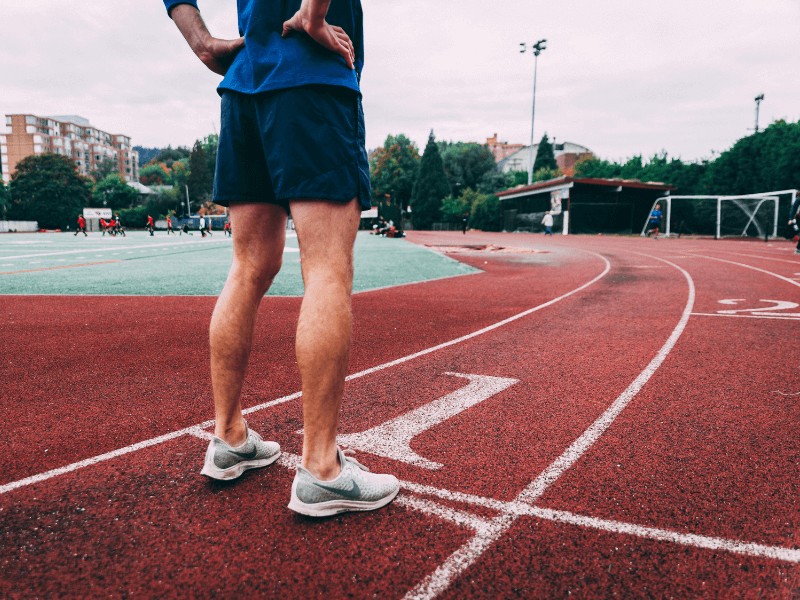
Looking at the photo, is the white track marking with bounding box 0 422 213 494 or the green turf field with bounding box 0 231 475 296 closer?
the white track marking with bounding box 0 422 213 494

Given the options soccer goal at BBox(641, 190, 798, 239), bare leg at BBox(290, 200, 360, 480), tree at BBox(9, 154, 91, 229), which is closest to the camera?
bare leg at BBox(290, 200, 360, 480)

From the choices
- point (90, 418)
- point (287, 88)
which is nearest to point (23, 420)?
point (90, 418)

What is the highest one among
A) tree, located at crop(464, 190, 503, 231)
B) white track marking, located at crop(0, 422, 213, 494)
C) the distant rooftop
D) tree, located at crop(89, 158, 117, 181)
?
the distant rooftop

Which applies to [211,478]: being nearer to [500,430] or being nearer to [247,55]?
[500,430]

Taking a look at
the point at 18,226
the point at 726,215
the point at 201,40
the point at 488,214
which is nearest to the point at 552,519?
the point at 201,40

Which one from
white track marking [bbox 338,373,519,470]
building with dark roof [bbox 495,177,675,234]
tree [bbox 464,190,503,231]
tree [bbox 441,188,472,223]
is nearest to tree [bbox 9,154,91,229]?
tree [bbox 441,188,472,223]

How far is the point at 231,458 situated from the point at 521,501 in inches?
41.7

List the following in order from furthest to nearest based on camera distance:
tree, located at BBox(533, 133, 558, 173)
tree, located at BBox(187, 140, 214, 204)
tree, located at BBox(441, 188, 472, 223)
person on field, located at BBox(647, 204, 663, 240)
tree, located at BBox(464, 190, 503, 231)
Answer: tree, located at BBox(187, 140, 214, 204)
tree, located at BBox(533, 133, 558, 173)
tree, located at BBox(441, 188, 472, 223)
tree, located at BBox(464, 190, 503, 231)
person on field, located at BBox(647, 204, 663, 240)

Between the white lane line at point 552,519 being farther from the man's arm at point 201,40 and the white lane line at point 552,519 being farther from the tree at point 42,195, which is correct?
the tree at point 42,195

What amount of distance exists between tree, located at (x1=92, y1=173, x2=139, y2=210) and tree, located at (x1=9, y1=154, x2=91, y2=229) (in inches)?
707

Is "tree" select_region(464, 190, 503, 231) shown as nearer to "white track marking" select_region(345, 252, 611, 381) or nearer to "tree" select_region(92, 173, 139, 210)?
"white track marking" select_region(345, 252, 611, 381)

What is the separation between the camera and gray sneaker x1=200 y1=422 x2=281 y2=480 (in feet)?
6.46

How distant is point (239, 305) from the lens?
1.97 meters

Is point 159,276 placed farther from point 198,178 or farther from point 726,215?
Answer: point 198,178
